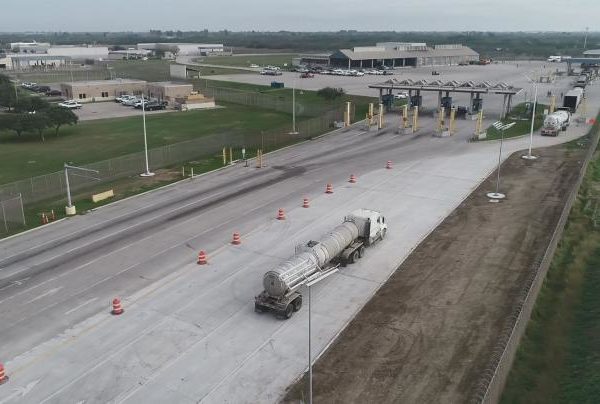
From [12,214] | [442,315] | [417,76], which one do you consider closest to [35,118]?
[12,214]

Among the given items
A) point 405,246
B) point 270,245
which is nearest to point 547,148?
point 405,246

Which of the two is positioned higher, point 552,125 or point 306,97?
point 306,97

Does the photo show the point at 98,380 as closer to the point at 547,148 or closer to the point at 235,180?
the point at 235,180

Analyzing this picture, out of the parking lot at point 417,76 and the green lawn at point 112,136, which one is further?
the parking lot at point 417,76

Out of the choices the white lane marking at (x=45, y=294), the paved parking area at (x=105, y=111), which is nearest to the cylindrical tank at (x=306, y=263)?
the white lane marking at (x=45, y=294)

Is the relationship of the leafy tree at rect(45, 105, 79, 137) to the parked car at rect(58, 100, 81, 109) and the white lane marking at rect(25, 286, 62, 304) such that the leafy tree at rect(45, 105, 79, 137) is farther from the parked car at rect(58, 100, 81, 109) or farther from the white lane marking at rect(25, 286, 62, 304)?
the white lane marking at rect(25, 286, 62, 304)

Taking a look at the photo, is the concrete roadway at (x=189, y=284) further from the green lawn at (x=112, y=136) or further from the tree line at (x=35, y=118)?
the tree line at (x=35, y=118)

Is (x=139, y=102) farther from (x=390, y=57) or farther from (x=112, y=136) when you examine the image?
(x=390, y=57)
